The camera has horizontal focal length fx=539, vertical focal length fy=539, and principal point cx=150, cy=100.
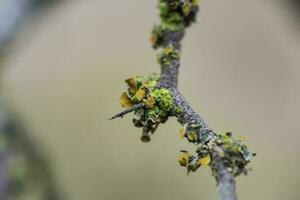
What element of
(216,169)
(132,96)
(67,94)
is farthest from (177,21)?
(67,94)

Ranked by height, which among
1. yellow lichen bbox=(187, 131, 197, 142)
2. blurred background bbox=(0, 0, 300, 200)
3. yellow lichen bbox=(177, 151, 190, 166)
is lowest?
yellow lichen bbox=(177, 151, 190, 166)

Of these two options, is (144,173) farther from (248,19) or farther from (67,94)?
(248,19)

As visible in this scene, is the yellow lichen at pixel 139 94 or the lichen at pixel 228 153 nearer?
the lichen at pixel 228 153

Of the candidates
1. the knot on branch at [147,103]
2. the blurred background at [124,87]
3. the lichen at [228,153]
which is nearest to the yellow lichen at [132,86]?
the knot on branch at [147,103]

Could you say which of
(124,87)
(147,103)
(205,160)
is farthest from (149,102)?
(124,87)

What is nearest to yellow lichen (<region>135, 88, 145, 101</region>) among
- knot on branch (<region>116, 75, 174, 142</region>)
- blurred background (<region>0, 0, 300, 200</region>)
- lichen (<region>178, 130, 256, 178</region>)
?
knot on branch (<region>116, 75, 174, 142</region>)

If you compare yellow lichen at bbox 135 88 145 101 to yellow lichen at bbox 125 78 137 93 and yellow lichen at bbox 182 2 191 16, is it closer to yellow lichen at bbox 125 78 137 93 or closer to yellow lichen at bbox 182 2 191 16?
yellow lichen at bbox 125 78 137 93

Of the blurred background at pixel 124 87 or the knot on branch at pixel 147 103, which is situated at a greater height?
the blurred background at pixel 124 87

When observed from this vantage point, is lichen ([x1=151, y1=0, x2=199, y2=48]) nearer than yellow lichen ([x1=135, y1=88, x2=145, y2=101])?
No

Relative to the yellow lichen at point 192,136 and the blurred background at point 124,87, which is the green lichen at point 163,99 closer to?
the yellow lichen at point 192,136
